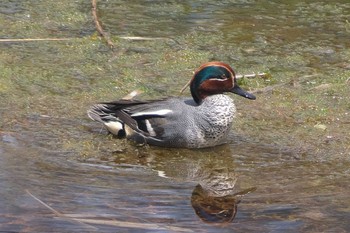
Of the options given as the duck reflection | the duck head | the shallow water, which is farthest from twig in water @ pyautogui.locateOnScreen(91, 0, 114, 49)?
the duck reflection

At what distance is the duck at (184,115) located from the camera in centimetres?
723

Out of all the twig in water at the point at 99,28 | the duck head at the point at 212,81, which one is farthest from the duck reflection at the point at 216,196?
the twig in water at the point at 99,28

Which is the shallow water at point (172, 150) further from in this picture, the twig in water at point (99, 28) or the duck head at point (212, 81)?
the duck head at point (212, 81)

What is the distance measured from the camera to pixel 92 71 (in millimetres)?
8875

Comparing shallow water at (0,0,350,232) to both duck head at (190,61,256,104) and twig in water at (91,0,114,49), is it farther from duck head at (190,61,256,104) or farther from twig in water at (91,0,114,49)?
duck head at (190,61,256,104)

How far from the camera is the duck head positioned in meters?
7.36

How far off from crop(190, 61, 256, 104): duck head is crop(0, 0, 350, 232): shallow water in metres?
0.40

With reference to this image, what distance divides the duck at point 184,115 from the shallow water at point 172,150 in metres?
0.10

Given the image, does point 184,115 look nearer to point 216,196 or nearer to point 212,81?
point 212,81

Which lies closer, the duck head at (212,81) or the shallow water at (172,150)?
the shallow water at (172,150)

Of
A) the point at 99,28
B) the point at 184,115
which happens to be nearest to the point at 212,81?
the point at 184,115

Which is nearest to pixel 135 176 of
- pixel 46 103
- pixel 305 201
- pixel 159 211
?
pixel 159 211

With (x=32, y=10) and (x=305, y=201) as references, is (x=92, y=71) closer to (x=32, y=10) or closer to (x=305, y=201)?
(x=32, y=10)

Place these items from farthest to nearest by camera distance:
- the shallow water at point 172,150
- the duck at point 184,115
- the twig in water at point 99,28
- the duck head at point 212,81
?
1. the twig in water at point 99,28
2. the duck head at point 212,81
3. the duck at point 184,115
4. the shallow water at point 172,150
